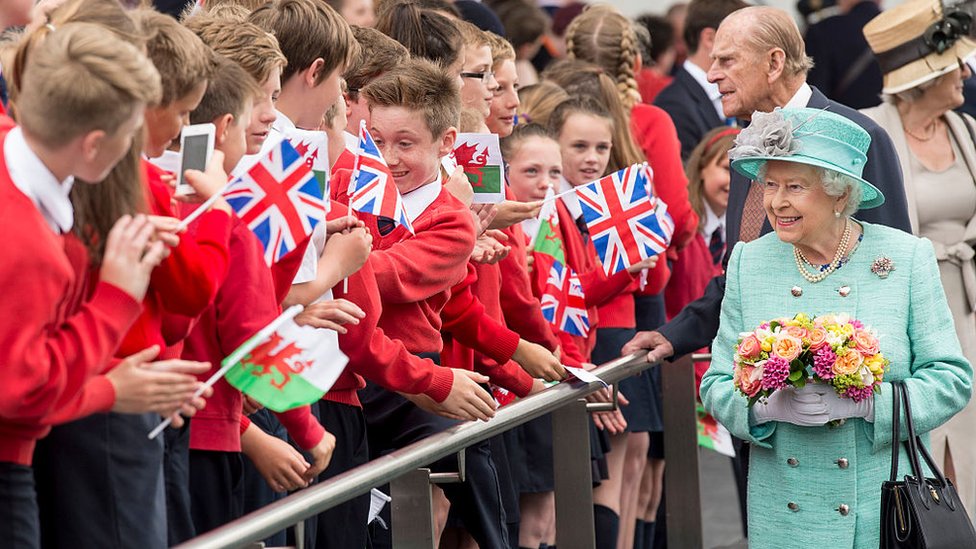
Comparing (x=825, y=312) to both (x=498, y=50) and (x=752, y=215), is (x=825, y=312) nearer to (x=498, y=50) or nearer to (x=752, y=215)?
(x=752, y=215)

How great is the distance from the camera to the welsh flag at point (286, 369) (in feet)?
9.95

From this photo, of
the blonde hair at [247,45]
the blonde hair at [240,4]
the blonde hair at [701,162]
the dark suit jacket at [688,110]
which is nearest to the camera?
the blonde hair at [247,45]

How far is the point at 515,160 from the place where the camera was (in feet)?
18.6

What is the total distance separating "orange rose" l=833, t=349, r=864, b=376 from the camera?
4043mm

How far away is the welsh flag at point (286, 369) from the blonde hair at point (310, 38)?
1.14 meters

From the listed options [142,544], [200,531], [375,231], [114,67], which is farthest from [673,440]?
Answer: [114,67]

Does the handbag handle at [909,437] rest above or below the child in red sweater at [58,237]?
below

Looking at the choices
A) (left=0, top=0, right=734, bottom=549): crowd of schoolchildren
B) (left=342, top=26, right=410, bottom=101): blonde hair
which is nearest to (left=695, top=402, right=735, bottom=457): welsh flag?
(left=0, top=0, right=734, bottom=549): crowd of schoolchildren

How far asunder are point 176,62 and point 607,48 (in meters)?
4.44

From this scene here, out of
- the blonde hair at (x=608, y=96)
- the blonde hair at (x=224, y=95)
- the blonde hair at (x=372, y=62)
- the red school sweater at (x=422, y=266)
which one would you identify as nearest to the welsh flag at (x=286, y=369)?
the blonde hair at (x=224, y=95)

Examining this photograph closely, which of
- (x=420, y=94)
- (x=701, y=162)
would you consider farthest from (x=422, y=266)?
(x=701, y=162)

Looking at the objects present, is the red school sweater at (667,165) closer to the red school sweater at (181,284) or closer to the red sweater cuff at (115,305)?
the red school sweater at (181,284)

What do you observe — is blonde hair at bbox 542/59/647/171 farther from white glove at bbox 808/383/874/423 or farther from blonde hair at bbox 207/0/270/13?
white glove at bbox 808/383/874/423

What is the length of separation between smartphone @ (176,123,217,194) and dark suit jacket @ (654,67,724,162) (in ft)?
16.7
